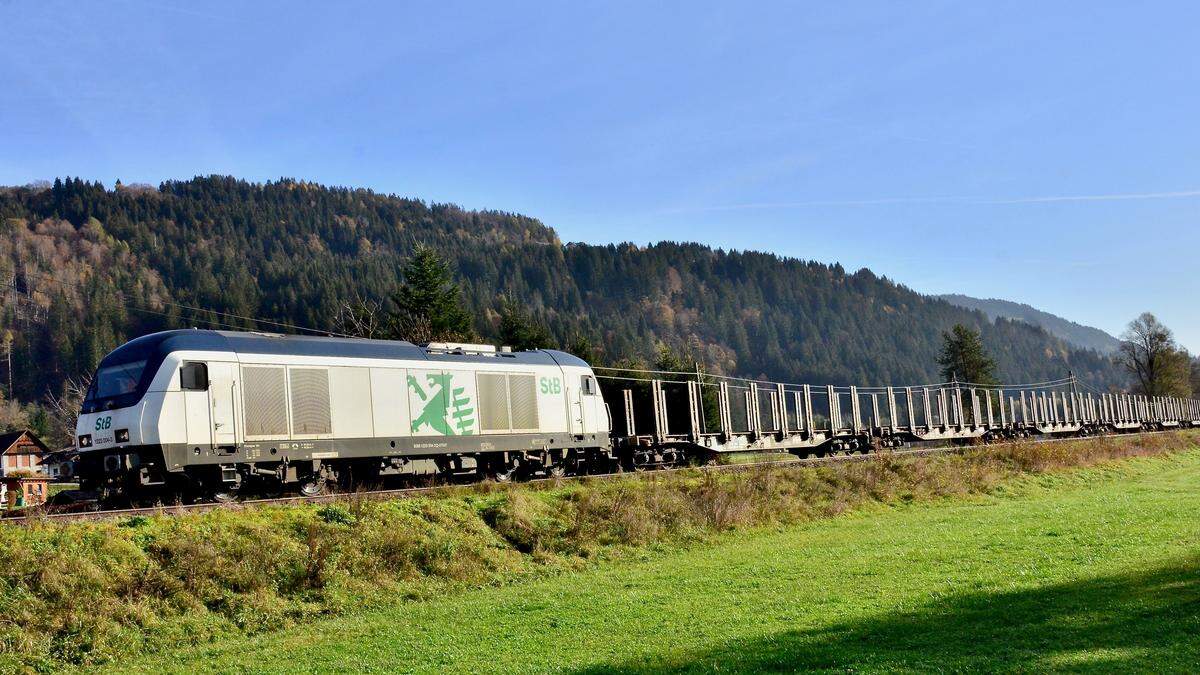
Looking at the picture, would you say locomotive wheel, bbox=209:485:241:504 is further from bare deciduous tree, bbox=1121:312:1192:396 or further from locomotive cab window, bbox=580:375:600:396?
bare deciduous tree, bbox=1121:312:1192:396

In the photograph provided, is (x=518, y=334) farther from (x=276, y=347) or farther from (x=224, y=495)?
(x=224, y=495)

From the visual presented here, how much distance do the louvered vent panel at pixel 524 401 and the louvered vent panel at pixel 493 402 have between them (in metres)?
0.28

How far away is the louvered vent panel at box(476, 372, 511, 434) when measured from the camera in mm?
26397

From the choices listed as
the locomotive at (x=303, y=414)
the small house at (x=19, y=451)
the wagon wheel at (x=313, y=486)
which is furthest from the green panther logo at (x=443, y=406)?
the small house at (x=19, y=451)

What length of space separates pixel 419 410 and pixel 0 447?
53.0 meters

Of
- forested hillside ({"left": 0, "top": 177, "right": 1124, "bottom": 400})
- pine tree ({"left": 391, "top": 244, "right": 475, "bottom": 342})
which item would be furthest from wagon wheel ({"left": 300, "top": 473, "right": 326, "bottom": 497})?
forested hillside ({"left": 0, "top": 177, "right": 1124, "bottom": 400})

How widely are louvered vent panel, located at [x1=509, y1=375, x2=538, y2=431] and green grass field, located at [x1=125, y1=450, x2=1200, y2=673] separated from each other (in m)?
7.85

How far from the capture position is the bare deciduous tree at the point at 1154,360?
367 ft

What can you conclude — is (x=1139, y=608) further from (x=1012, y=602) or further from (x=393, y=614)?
(x=393, y=614)

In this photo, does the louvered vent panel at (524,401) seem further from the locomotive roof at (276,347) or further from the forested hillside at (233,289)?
the forested hillside at (233,289)

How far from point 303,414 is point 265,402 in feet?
3.30

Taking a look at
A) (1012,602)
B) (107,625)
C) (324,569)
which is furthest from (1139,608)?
(107,625)

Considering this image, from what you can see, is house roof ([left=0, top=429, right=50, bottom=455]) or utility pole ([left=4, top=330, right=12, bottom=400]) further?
utility pole ([left=4, top=330, right=12, bottom=400])

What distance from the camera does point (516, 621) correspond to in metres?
14.2
